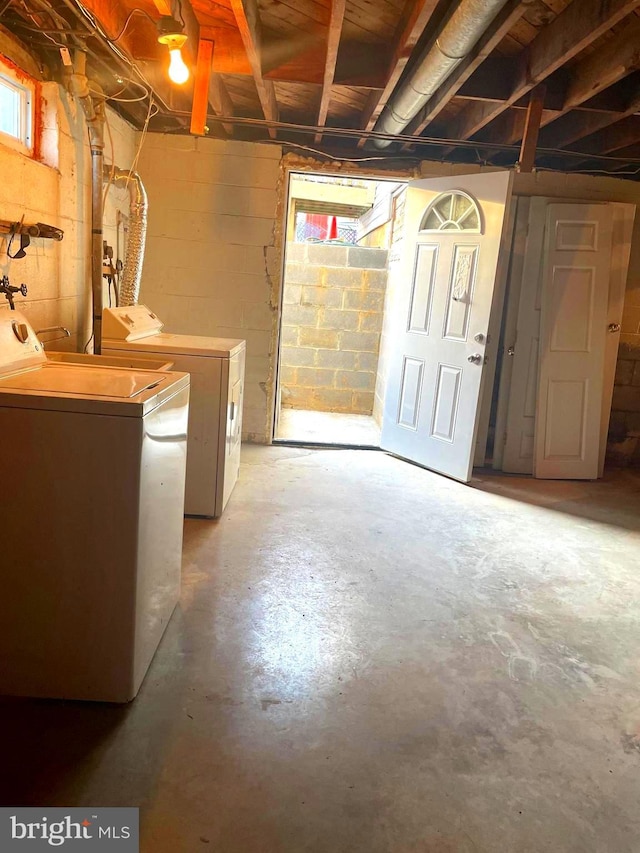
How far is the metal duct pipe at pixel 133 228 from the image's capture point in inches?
140

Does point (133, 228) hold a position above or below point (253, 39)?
below

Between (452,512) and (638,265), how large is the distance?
2.63m

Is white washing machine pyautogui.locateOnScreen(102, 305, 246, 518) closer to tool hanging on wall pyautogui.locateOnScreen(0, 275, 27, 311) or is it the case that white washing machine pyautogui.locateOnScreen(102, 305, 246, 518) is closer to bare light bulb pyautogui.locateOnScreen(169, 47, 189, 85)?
tool hanging on wall pyautogui.locateOnScreen(0, 275, 27, 311)

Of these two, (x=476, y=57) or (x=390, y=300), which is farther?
(x=390, y=300)

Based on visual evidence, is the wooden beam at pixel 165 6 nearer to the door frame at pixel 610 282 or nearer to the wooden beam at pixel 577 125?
the wooden beam at pixel 577 125

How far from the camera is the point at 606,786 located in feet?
5.66

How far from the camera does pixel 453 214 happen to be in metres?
4.35

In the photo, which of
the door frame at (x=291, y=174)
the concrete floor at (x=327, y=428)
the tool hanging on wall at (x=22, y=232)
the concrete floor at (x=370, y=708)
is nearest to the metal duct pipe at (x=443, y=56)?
the door frame at (x=291, y=174)

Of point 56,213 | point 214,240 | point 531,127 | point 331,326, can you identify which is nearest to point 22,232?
point 56,213

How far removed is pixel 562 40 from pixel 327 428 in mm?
3716

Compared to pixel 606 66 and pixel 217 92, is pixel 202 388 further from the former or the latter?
pixel 606 66

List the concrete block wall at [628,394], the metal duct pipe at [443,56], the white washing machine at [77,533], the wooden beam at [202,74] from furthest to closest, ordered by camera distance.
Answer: the concrete block wall at [628,394]
the wooden beam at [202,74]
the metal duct pipe at [443,56]
the white washing machine at [77,533]

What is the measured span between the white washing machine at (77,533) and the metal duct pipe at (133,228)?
1963mm

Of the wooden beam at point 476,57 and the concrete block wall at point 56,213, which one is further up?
the wooden beam at point 476,57
